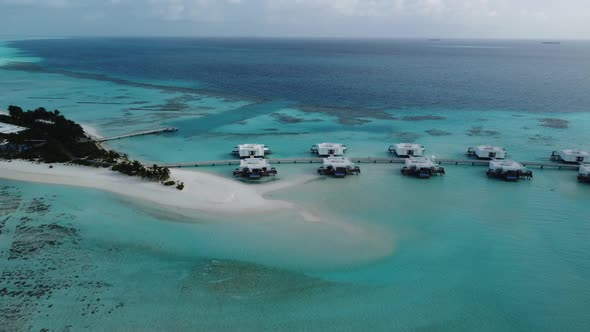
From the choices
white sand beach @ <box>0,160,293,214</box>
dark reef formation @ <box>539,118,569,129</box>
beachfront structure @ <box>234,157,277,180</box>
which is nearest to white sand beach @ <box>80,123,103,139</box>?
white sand beach @ <box>0,160,293,214</box>

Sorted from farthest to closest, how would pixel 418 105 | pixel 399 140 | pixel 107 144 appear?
pixel 418 105, pixel 399 140, pixel 107 144

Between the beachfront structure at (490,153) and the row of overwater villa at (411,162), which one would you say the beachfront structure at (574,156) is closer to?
the row of overwater villa at (411,162)

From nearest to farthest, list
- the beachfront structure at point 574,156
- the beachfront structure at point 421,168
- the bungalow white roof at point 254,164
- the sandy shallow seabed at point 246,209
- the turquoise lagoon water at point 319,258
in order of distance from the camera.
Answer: the turquoise lagoon water at point 319,258 → the sandy shallow seabed at point 246,209 → the bungalow white roof at point 254,164 → the beachfront structure at point 421,168 → the beachfront structure at point 574,156

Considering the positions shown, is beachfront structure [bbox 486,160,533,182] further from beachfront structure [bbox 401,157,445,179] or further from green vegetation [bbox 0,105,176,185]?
green vegetation [bbox 0,105,176,185]

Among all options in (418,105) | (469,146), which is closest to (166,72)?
(418,105)

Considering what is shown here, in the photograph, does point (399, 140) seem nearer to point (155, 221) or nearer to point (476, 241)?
point (476, 241)

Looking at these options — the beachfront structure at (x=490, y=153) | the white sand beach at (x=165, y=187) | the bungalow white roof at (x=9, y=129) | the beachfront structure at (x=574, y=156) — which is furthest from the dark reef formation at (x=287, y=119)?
the bungalow white roof at (x=9, y=129)
